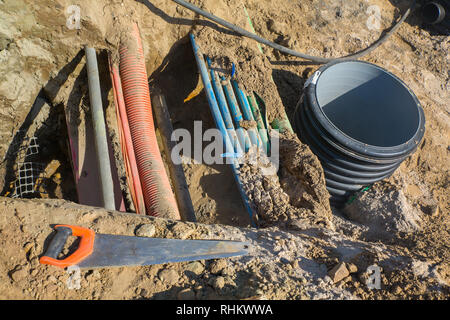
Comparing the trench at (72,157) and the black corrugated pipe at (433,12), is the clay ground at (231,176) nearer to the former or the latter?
the trench at (72,157)

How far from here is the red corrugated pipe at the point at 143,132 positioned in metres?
2.29

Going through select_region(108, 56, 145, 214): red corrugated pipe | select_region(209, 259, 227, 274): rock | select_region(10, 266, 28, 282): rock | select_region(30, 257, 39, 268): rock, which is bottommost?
select_region(209, 259, 227, 274): rock

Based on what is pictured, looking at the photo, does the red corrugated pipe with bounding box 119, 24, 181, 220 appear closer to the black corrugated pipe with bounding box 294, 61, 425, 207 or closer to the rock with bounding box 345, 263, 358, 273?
the rock with bounding box 345, 263, 358, 273

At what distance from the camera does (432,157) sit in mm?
3332

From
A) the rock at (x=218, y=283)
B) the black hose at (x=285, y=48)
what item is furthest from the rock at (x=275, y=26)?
the rock at (x=218, y=283)

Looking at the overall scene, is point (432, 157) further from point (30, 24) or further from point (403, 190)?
point (30, 24)

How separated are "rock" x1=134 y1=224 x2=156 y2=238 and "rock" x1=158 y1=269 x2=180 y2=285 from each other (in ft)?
0.69

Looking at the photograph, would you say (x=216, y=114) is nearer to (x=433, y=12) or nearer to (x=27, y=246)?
(x=27, y=246)

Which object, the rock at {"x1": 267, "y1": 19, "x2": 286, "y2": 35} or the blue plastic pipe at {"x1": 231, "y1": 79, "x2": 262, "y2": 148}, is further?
the rock at {"x1": 267, "y1": 19, "x2": 286, "y2": 35}

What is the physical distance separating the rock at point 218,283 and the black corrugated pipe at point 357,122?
5.23ft

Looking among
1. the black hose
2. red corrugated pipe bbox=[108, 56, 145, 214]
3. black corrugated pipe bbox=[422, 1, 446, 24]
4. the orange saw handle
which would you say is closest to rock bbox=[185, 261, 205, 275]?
the orange saw handle

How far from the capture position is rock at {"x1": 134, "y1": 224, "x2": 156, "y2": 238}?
5.51 feet

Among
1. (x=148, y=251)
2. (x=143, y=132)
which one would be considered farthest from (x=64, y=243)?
(x=143, y=132)
